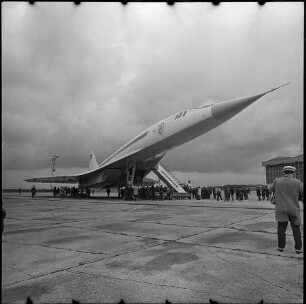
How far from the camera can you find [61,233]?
653 cm

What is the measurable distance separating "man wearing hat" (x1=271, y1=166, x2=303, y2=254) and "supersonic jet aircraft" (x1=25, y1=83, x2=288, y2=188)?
343 inches

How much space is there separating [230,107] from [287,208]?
1012 centimetres

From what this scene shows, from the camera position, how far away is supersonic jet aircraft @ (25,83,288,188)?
14.8 meters

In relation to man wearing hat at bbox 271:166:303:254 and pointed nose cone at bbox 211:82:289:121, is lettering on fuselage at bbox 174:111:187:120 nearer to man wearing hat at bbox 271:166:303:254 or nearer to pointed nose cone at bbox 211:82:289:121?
pointed nose cone at bbox 211:82:289:121

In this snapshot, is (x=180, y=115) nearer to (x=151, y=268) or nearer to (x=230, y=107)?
(x=230, y=107)

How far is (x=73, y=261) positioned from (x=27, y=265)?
60cm

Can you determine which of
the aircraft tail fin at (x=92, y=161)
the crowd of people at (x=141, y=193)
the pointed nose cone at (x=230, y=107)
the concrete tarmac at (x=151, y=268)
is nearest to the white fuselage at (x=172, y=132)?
the pointed nose cone at (x=230, y=107)

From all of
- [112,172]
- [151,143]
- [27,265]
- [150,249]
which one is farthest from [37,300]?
[112,172]

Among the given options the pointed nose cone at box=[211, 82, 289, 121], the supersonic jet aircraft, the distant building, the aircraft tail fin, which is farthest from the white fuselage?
the distant building

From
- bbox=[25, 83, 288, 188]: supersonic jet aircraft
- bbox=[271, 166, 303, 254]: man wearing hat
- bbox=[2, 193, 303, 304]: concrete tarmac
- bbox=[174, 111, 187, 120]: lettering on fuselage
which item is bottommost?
bbox=[2, 193, 303, 304]: concrete tarmac

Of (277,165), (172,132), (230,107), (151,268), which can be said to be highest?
(230,107)

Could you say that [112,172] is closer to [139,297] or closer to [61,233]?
Result: [61,233]

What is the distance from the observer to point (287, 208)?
4.67 meters

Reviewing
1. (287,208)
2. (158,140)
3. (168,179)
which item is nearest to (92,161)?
(168,179)
